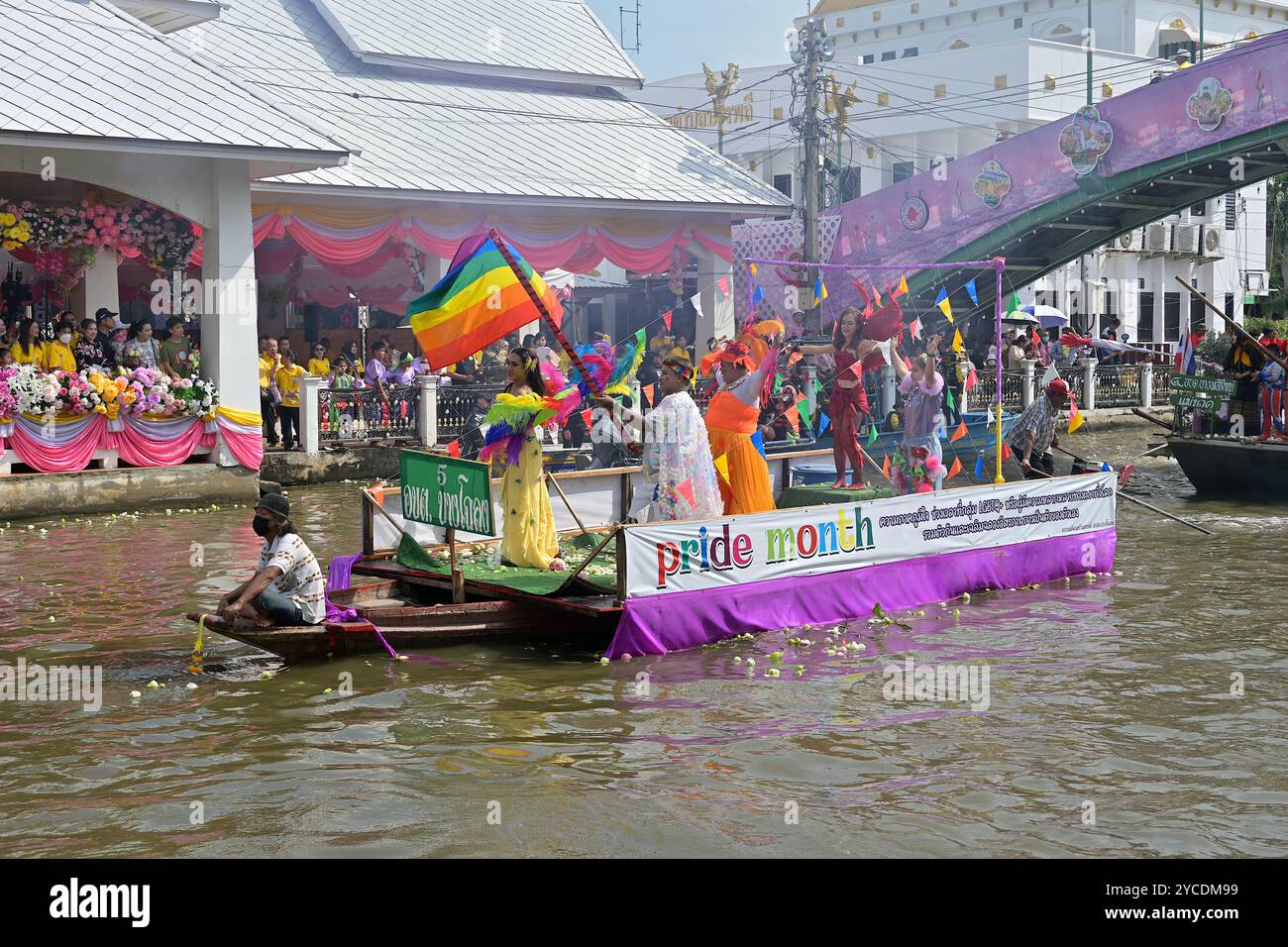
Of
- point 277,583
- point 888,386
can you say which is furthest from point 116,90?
point 888,386

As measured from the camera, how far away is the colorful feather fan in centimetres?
1142

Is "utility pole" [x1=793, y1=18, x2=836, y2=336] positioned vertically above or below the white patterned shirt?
above

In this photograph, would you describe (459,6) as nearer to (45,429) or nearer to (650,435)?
(45,429)

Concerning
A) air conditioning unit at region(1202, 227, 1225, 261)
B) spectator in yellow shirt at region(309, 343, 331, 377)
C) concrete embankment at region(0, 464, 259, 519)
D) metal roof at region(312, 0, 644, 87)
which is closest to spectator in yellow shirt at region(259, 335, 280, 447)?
spectator in yellow shirt at region(309, 343, 331, 377)

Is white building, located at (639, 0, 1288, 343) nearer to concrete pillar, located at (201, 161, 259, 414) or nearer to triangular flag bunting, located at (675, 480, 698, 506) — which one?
concrete pillar, located at (201, 161, 259, 414)

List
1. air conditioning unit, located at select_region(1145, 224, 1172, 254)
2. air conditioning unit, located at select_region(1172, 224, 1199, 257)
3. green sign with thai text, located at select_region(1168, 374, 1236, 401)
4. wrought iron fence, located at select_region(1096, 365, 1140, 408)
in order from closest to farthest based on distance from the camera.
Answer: green sign with thai text, located at select_region(1168, 374, 1236, 401)
wrought iron fence, located at select_region(1096, 365, 1140, 408)
air conditioning unit, located at select_region(1145, 224, 1172, 254)
air conditioning unit, located at select_region(1172, 224, 1199, 257)

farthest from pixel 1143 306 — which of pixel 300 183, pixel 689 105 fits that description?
pixel 300 183

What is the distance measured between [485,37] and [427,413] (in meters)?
10.4

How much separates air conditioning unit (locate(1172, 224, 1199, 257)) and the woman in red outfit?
116 feet

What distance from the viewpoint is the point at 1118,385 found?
1347 inches

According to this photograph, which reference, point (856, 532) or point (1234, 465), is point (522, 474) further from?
point (1234, 465)

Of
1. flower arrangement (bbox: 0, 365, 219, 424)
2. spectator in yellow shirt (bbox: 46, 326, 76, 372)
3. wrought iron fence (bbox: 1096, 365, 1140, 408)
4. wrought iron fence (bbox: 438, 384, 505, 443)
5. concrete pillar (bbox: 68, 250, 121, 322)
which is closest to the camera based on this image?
flower arrangement (bbox: 0, 365, 219, 424)

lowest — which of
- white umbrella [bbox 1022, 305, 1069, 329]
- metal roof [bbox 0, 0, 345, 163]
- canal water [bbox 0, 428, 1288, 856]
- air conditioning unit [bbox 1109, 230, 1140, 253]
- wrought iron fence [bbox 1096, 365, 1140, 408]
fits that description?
canal water [bbox 0, 428, 1288, 856]
